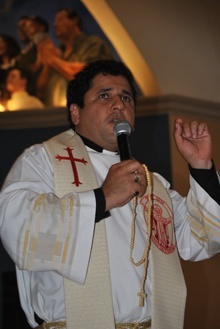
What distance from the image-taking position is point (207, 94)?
8.16 metres

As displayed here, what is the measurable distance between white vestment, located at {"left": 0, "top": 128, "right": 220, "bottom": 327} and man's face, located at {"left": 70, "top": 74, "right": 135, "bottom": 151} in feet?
0.80

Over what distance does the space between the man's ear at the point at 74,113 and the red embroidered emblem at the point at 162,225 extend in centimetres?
61

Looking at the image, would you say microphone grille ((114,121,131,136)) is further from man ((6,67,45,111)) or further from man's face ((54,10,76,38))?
man's face ((54,10,76,38))

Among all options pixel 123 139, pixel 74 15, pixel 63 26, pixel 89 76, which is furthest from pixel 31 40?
pixel 123 139

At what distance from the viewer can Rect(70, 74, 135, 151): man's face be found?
3631 millimetres

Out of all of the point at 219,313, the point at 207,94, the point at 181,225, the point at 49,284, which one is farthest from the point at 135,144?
the point at 49,284

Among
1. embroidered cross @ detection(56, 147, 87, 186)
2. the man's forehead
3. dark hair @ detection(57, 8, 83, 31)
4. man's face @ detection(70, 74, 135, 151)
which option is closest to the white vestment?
embroidered cross @ detection(56, 147, 87, 186)

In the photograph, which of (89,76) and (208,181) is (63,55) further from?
(208,181)

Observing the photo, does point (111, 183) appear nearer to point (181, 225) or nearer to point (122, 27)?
point (181, 225)

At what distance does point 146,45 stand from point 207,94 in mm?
936

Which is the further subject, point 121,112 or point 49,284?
point 121,112

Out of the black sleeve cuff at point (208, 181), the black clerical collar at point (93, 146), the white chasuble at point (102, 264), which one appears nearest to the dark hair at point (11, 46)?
the white chasuble at point (102, 264)

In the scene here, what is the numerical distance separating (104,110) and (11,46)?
5.44 metres

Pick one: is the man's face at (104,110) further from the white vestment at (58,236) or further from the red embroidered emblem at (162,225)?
the red embroidered emblem at (162,225)
